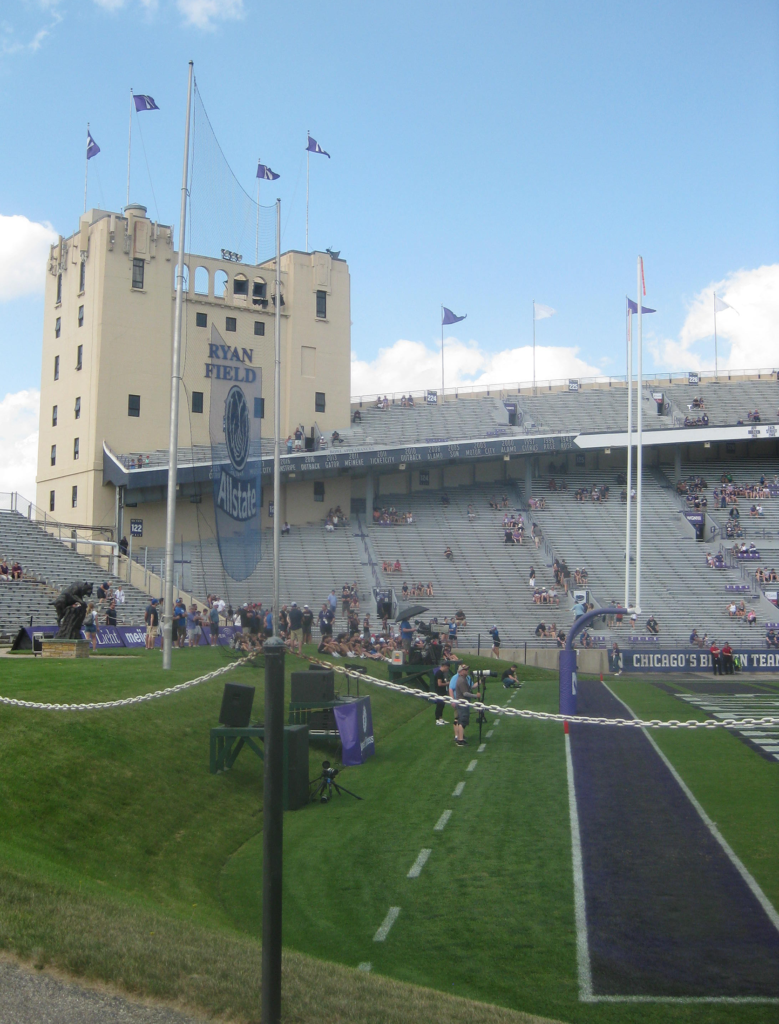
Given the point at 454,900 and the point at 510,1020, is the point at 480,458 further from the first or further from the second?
the point at 510,1020

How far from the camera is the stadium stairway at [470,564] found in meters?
43.4

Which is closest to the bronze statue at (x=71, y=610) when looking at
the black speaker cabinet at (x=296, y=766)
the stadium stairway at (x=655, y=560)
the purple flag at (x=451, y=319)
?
the black speaker cabinet at (x=296, y=766)

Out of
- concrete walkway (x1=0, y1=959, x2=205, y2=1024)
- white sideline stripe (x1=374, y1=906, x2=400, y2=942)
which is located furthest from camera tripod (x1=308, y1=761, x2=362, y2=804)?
concrete walkway (x1=0, y1=959, x2=205, y2=1024)

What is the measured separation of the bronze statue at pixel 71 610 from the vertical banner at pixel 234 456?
24.1 ft

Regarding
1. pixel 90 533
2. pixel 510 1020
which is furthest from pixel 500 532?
pixel 510 1020

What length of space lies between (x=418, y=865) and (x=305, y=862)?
58.5 inches

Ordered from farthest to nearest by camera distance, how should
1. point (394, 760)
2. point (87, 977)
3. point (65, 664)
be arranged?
point (65, 664), point (394, 760), point (87, 977)

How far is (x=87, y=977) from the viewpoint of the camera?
6543mm

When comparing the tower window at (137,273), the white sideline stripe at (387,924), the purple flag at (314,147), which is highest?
the purple flag at (314,147)

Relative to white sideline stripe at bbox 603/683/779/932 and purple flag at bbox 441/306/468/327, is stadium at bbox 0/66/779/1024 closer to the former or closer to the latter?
white sideline stripe at bbox 603/683/779/932

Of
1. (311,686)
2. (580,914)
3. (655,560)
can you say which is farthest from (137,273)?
(580,914)

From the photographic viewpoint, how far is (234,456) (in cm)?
1633

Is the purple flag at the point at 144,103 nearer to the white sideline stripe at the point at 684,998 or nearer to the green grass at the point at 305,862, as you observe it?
the green grass at the point at 305,862

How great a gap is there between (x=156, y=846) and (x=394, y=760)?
7482mm
